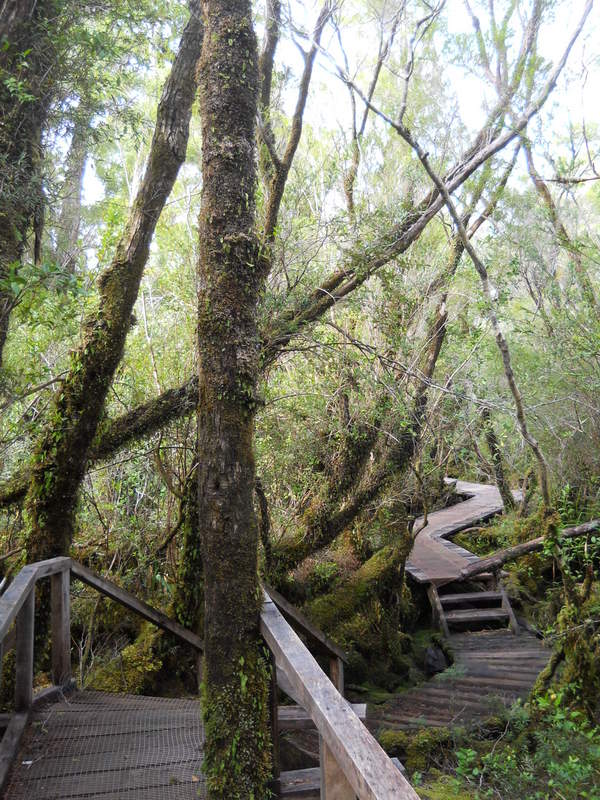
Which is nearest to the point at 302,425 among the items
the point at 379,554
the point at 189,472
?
the point at 189,472

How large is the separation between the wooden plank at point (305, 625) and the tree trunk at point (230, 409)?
1.31 m

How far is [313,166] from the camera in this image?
8211 millimetres

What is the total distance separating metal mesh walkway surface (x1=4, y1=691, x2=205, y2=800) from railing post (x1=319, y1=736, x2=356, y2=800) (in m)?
1.35

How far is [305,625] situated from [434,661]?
544 centimetres

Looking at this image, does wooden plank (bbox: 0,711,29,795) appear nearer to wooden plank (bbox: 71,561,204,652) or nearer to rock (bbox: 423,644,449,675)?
wooden plank (bbox: 71,561,204,652)

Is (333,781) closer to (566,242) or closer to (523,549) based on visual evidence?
(523,549)

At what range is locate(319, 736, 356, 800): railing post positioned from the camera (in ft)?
6.71

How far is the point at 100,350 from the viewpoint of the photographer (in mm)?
5254

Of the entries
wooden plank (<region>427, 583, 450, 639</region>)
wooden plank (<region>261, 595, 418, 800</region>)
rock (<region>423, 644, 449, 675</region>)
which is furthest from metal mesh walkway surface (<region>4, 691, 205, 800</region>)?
wooden plank (<region>427, 583, 450, 639</region>)

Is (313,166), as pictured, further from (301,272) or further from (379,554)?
(379,554)

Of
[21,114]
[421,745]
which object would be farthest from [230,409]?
[421,745]

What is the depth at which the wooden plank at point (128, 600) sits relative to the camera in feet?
14.9

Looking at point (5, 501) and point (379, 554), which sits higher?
point (5, 501)

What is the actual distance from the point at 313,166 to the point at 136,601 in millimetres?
6079
